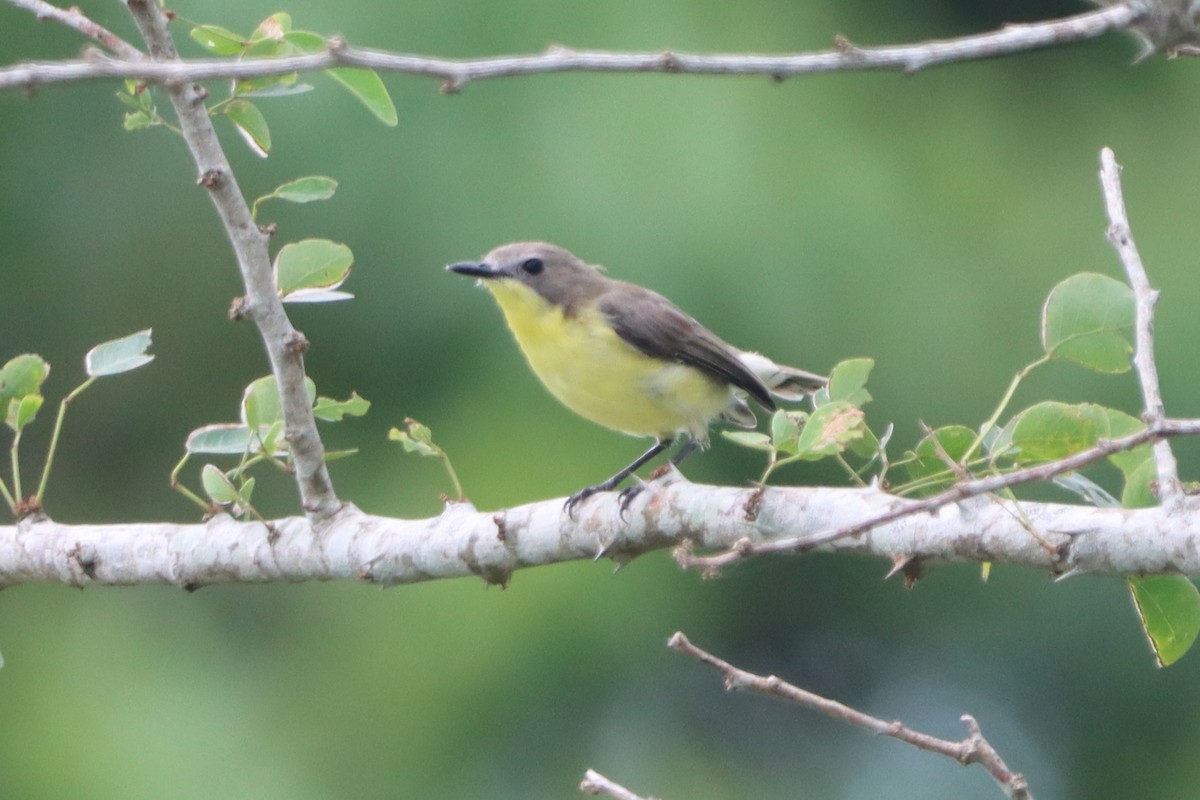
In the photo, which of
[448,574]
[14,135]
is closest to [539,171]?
[14,135]

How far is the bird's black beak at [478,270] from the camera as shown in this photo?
4.06 meters

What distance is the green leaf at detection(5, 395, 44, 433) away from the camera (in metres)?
2.96

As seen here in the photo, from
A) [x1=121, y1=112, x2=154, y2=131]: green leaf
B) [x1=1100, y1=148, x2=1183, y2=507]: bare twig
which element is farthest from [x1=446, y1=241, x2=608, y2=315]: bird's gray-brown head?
[x1=1100, y1=148, x2=1183, y2=507]: bare twig

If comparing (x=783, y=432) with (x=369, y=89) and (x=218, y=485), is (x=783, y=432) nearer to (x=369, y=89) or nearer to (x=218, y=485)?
(x=369, y=89)

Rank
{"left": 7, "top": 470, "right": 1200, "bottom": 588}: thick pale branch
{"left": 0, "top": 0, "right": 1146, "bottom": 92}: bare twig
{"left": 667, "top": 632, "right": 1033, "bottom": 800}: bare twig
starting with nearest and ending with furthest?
{"left": 0, "top": 0, "right": 1146, "bottom": 92}: bare twig < {"left": 667, "top": 632, "right": 1033, "bottom": 800}: bare twig < {"left": 7, "top": 470, "right": 1200, "bottom": 588}: thick pale branch

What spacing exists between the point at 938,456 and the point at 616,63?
49.8 inches

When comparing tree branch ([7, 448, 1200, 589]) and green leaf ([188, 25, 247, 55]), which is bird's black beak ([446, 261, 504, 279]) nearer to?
tree branch ([7, 448, 1200, 589])

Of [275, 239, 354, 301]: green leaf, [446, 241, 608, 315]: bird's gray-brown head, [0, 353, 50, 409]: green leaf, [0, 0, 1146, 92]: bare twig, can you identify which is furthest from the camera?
[446, 241, 608, 315]: bird's gray-brown head

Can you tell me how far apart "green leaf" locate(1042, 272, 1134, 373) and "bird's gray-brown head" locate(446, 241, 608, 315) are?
173cm

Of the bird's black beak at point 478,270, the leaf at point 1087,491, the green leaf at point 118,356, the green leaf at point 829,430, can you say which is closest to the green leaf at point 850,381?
the green leaf at point 829,430

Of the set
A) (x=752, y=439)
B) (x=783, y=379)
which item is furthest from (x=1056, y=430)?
(x=783, y=379)

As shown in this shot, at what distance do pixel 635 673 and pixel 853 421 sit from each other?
481cm

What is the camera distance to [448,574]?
281 cm

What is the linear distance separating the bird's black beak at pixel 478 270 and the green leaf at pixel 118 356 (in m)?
1.14
